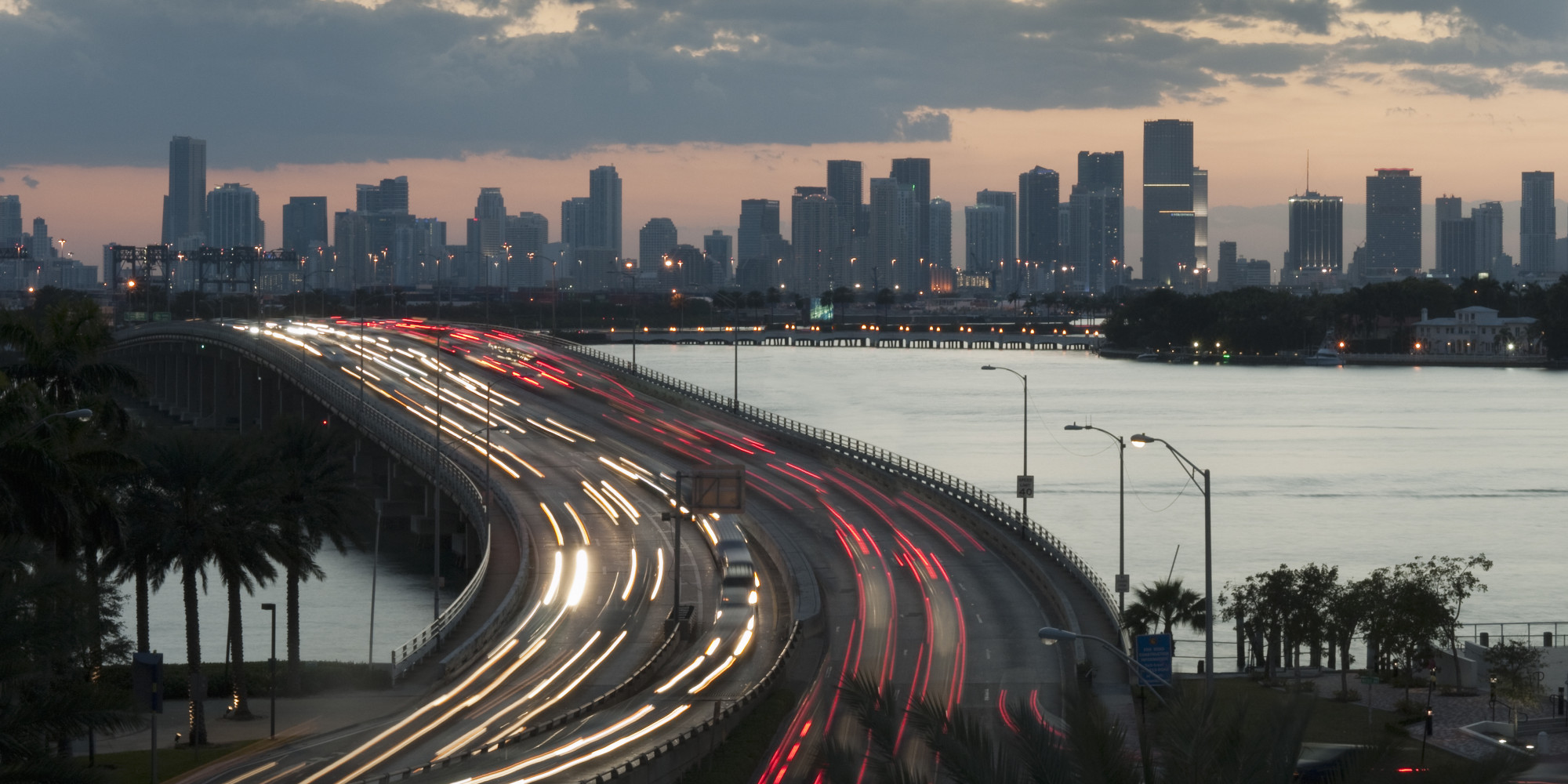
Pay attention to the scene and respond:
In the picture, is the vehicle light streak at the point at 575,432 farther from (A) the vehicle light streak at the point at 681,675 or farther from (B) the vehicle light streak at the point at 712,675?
(B) the vehicle light streak at the point at 712,675

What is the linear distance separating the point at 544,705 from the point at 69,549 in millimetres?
12927

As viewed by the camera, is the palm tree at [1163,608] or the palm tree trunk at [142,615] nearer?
the palm tree trunk at [142,615]

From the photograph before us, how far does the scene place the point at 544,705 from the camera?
136ft

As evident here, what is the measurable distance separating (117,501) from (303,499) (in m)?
7.06

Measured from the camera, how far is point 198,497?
45688 millimetres

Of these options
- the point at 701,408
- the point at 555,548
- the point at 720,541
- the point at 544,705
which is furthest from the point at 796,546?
the point at 701,408

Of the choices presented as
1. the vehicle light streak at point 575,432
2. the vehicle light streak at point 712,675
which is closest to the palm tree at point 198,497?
the vehicle light streak at point 712,675

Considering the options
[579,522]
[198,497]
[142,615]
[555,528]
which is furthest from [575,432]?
[198,497]

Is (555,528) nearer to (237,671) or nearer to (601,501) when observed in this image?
(601,501)

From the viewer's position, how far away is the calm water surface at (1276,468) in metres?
84.3

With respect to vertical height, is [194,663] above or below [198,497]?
below

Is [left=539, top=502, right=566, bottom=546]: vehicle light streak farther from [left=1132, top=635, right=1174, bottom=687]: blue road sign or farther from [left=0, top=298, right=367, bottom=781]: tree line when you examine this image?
[left=1132, top=635, right=1174, bottom=687]: blue road sign

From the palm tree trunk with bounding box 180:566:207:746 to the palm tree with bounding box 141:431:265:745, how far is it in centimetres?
121

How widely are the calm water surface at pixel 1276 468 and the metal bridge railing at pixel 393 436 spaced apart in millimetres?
30771
